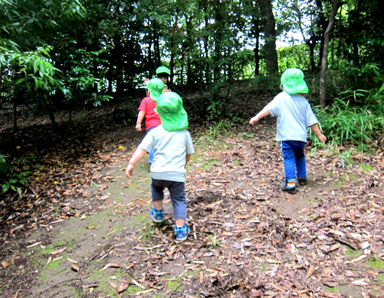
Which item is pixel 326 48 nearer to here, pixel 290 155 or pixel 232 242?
pixel 290 155

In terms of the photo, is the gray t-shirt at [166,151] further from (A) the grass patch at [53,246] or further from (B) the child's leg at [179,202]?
(A) the grass patch at [53,246]

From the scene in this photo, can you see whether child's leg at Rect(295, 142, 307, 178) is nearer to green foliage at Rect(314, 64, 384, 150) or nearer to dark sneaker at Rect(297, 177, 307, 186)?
dark sneaker at Rect(297, 177, 307, 186)

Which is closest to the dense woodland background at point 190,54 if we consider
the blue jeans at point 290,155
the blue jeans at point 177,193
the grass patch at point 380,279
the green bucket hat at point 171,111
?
the blue jeans at point 290,155

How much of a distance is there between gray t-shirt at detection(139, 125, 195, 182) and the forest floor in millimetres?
759

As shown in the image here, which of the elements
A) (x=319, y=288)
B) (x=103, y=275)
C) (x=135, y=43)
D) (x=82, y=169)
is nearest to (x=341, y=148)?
(x=319, y=288)

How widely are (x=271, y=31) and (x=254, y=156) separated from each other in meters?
5.58

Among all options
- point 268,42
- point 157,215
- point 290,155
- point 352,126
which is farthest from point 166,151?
point 268,42

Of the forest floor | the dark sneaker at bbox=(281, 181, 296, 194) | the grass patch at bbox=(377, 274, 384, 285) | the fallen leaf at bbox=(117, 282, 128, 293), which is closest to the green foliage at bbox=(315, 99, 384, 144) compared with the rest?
the forest floor

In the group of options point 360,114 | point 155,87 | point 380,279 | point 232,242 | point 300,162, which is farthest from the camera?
point 360,114

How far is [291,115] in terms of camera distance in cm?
384

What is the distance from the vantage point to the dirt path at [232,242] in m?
2.50

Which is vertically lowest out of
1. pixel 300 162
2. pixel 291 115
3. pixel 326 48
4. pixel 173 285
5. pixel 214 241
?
pixel 173 285

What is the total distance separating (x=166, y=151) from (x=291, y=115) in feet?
6.11

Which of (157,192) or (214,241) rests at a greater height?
(157,192)
